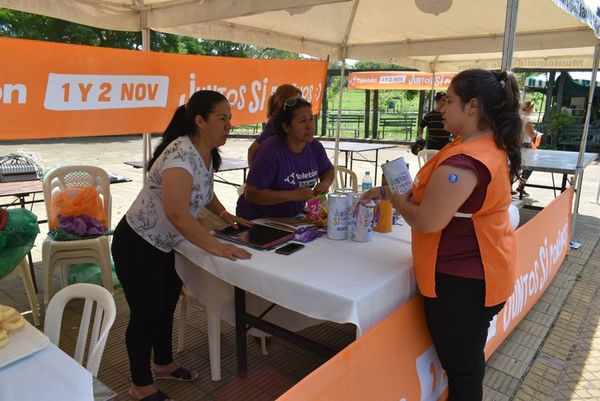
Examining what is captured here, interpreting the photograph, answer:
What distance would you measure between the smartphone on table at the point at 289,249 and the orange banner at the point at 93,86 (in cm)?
196

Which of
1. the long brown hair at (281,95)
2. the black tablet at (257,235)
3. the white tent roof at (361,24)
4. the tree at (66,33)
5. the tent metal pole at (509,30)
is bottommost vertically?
the black tablet at (257,235)

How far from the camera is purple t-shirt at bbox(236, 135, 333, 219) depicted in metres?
2.39

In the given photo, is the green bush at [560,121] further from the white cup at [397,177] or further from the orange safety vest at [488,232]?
the white cup at [397,177]

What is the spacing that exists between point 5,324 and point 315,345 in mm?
1132

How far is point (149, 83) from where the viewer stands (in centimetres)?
341

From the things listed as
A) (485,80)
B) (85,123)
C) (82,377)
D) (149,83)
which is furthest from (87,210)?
(485,80)

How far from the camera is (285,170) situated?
7.98ft

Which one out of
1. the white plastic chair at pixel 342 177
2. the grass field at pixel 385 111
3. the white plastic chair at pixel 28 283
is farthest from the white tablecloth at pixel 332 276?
the grass field at pixel 385 111

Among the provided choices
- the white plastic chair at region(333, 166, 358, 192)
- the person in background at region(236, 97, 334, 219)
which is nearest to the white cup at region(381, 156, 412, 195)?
the person in background at region(236, 97, 334, 219)

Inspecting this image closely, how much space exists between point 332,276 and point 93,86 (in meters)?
2.41

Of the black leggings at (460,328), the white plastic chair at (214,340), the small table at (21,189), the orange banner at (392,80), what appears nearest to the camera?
the black leggings at (460,328)

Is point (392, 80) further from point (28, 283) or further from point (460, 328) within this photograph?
point (460, 328)

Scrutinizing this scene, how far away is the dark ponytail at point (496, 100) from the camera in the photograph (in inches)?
58.4

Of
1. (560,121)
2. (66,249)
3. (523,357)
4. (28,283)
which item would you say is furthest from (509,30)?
(560,121)
